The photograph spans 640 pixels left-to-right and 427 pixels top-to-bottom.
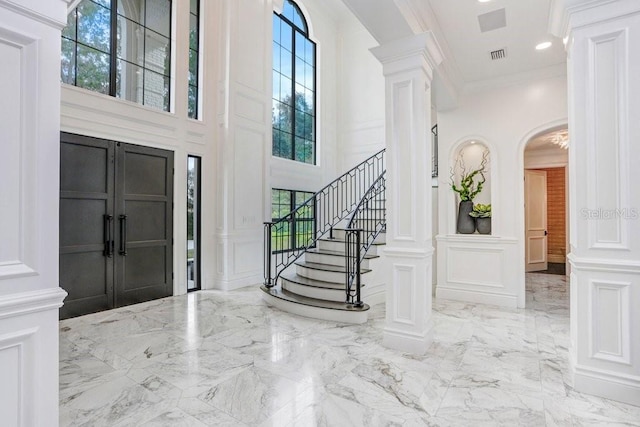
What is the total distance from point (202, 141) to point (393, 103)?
3621mm

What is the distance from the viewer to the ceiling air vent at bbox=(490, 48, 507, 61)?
13.3 feet

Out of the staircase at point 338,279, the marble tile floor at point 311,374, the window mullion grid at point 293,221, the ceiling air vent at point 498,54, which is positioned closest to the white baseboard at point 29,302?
the marble tile floor at point 311,374

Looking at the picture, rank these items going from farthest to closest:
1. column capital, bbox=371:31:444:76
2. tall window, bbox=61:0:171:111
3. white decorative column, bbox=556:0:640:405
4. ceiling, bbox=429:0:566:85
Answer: tall window, bbox=61:0:171:111, ceiling, bbox=429:0:566:85, column capital, bbox=371:31:444:76, white decorative column, bbox=556:0:640:405

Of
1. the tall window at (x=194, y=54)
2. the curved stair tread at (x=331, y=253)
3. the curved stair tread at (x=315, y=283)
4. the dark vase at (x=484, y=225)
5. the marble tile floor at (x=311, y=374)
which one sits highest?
the tall window at (x=194, y=54)

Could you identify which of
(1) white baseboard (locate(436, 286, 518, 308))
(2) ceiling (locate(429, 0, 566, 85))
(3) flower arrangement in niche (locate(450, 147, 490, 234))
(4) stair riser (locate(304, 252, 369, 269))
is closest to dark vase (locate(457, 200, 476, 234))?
(3) flower arrangement in niche (locate(450, 147, 490, 234))

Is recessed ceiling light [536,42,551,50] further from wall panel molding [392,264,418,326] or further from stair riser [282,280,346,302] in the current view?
stair riser [282,280,346,302]

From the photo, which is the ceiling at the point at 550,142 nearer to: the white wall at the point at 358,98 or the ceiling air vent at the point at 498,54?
the ceiling air vent at the point at 498,54

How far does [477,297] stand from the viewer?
4.95 m

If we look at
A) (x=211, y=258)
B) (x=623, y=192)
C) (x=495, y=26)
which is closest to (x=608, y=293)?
(x=623, y=192)

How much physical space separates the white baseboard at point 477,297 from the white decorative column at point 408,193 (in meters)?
2.01

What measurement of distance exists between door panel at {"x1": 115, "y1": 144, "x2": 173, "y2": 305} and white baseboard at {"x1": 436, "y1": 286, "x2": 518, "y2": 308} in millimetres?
4280

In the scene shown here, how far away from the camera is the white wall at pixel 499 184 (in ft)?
15.1

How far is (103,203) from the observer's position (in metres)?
4.46

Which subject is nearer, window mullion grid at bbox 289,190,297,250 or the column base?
the column base
